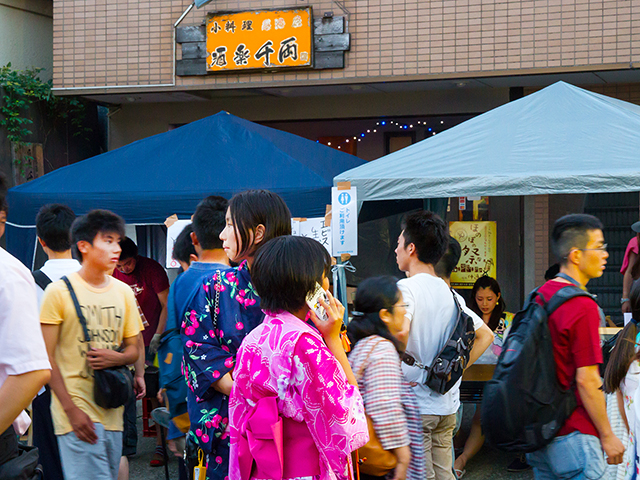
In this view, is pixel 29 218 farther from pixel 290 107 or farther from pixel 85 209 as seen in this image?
pixel 290 107

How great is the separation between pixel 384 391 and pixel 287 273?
0.86m

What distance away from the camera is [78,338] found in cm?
323

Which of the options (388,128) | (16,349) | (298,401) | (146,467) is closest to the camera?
(16,349)

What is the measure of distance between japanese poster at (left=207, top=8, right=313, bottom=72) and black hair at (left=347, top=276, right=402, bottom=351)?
6207 millimetres

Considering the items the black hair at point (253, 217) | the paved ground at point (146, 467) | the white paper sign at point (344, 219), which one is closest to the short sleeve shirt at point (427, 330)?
the black hair at point (253, 217)

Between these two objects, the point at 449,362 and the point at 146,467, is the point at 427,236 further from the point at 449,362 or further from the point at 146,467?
the point at 146,467

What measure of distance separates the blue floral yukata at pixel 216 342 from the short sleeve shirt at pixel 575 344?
1.30m

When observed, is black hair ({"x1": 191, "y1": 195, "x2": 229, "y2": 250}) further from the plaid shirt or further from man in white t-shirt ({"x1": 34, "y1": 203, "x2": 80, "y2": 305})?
the plaid shirt

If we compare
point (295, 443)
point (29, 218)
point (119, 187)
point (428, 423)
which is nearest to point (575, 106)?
point (428, 423)

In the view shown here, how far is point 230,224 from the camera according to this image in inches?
101

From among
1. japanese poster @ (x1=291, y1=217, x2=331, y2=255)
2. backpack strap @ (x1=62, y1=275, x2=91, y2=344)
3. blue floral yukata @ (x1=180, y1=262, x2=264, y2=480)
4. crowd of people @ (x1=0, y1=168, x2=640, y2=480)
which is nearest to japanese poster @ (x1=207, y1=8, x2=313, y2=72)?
japanese poster @ (x1=291, y1=217, x2=331, y2=255)

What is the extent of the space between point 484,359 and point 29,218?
4860mm

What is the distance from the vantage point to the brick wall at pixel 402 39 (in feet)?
26.5

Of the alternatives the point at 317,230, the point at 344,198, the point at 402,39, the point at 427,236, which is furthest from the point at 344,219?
the point at 402,39
